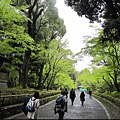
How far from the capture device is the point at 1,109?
37.3 ft

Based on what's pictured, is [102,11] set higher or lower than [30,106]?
higher

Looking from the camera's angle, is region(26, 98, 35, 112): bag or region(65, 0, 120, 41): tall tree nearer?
region(26, 98, 35, 112): bag

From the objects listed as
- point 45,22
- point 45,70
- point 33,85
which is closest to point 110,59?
point 45,22

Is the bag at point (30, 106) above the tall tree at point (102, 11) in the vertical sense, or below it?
below

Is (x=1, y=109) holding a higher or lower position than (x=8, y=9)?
lower

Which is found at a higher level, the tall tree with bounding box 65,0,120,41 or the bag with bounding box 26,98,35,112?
the tall tree with bounding box 65,0,120,41

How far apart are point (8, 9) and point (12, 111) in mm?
6452

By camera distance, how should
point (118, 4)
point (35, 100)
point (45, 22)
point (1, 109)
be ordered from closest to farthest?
point (35, 100), point (1, 109), point (118, 4), point (45, 22)

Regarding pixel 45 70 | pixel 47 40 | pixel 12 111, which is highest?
pixel 47 40

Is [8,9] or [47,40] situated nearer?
[8,9]

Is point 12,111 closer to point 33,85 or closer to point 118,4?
point 118,4

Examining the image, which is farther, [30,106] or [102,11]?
[102,11]

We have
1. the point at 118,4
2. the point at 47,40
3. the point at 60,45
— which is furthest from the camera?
the point at 60,45

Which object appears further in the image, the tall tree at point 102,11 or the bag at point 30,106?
the tall tree at point 102,11
